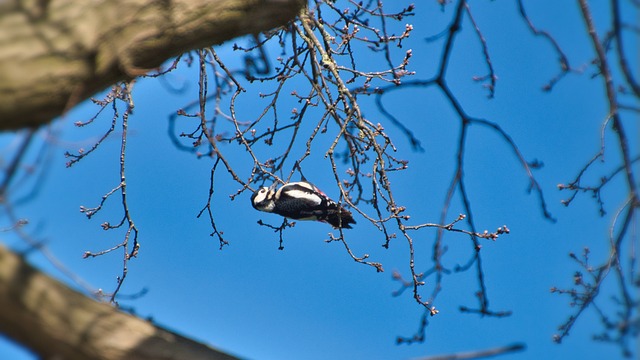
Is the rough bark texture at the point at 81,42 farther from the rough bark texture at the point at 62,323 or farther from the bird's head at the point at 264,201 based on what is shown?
the bird's head at the point at 264,201

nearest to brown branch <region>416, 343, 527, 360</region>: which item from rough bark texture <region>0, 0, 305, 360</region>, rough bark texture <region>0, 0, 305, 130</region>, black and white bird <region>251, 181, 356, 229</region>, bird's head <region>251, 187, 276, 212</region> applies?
rough bark texture <region>0, 0, 305, 360</region>

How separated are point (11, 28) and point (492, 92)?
71.0 inches

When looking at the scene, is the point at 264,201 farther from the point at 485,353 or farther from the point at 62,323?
the point at 485,353

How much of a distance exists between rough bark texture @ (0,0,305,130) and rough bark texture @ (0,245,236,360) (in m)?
0.39

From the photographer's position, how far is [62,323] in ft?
4.19

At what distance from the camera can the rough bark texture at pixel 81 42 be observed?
1.36 m

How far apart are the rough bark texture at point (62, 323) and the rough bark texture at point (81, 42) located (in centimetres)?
39

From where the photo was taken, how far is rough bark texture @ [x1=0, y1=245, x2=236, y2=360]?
4.07 ft

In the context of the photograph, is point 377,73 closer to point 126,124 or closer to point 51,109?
point 126,124

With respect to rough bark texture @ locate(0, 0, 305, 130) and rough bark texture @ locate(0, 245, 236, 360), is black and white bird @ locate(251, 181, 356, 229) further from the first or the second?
rough bark texture @ locate(0, 245, 236, 360)

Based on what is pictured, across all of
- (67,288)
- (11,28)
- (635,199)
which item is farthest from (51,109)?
(635,199)

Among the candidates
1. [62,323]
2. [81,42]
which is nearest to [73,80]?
[81,42]

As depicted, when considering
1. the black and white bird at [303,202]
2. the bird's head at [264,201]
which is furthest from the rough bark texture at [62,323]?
the bird's head at [264,201]

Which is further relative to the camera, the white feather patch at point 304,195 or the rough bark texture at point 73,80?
the white feather patch at point 304,195
